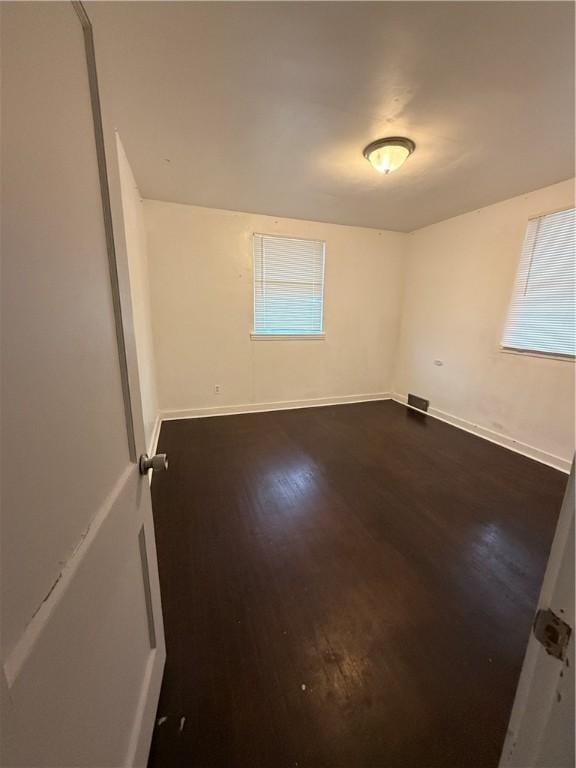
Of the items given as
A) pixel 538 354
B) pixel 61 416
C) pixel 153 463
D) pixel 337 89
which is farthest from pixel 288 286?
pixel 61 416

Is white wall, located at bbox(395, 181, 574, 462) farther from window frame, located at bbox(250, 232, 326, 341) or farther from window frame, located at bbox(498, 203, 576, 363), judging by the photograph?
window frame, located at bbox(250, 232, 326, 341)

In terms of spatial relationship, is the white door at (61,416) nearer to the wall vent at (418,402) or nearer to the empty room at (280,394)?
the empty room at (280,394)

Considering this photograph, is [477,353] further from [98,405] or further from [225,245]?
[98,405]

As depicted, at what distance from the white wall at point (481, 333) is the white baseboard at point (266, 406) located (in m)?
0.77

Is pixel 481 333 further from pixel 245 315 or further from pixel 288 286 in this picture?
pixel 245 315

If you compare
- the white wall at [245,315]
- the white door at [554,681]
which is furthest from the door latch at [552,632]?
the white wall at [245,315]

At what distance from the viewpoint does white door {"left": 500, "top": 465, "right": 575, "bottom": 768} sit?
41cm

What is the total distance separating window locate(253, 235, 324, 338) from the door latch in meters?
3.70

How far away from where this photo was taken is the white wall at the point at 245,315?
3426mm

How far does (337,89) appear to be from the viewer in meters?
1.59

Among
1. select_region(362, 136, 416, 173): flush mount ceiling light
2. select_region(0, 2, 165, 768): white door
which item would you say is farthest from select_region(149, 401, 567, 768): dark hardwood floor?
select_region(362, 136, 416, 173): flush mount ceiling light

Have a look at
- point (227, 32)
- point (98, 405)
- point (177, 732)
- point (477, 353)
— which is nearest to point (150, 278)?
point (227, 32)

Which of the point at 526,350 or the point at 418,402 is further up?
the point at 526,350

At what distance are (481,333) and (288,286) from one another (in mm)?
2423
